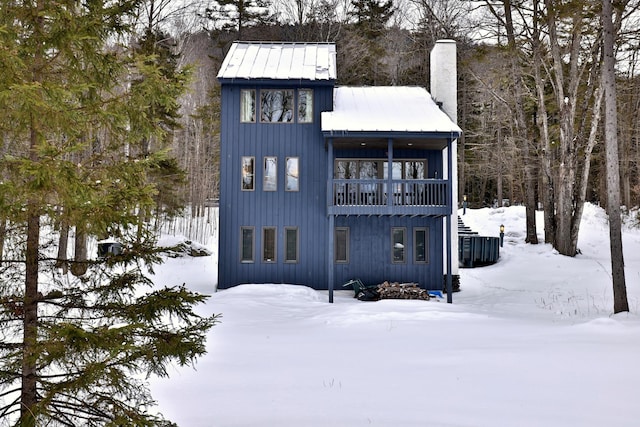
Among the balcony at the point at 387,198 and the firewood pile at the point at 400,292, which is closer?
the balcony at the point at 387,198

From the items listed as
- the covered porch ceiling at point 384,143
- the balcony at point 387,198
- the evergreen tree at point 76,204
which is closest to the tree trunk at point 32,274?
the evergreen tree at point 76,204

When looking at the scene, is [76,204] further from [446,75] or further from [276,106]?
[446,75]

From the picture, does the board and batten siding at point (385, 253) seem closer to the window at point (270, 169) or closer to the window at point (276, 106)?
the window at point (270, 169)

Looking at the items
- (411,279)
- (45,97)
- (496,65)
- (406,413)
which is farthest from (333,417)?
(496,65)

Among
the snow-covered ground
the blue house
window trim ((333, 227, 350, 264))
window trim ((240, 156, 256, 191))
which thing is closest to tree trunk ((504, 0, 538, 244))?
the blue house

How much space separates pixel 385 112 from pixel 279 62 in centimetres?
442

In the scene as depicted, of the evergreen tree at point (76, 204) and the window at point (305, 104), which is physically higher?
the window at point (305, 104)

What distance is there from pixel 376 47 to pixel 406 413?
25054 millimetres

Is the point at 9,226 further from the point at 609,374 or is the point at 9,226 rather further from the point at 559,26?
the point at 559,26

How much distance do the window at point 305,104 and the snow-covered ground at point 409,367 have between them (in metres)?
6.43

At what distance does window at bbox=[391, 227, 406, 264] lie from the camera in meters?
15.5

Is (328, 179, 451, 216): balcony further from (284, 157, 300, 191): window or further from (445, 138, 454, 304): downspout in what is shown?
(284, 157, 300, 191): window

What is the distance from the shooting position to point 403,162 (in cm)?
1590

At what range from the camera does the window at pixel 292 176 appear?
15.4 meters
